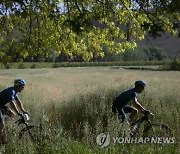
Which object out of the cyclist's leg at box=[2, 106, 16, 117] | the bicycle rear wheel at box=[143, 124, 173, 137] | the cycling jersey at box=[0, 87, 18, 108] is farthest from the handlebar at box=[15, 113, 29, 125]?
the bicycle rear wheel at box=[143, 124, 173, 137]

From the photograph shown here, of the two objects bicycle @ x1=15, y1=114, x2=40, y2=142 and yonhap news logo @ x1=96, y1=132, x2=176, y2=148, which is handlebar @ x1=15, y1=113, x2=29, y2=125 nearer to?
bicycle @ x1=15, y1=114, x2=40, y2=142

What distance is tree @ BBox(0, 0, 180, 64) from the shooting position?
892cm

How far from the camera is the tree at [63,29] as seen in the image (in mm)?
8922

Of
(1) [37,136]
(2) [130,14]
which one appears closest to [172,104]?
(2) [130,14]

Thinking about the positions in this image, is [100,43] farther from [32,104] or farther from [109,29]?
[32,104]

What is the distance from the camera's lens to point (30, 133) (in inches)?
282

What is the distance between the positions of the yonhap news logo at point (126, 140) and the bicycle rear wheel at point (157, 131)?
17.6 inches

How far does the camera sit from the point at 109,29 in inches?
431

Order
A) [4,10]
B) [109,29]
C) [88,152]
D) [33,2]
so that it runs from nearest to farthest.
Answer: [88,152] < [33,2] < [4,10] < [109,29]

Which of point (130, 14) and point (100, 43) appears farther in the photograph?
point (100, 43)

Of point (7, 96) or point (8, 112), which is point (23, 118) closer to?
point (8, 112)

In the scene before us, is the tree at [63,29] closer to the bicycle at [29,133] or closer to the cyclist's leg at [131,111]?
the cyclist's leg at [131,111]

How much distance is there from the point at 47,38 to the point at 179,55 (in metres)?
6.38

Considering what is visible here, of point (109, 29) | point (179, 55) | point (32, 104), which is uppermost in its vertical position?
point (109, 29)
